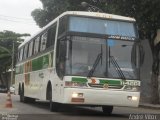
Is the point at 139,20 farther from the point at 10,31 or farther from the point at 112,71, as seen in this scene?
the point at 10,31

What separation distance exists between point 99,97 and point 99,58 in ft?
4.49

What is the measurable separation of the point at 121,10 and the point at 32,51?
274 inches

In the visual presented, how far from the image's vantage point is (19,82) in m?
29.9

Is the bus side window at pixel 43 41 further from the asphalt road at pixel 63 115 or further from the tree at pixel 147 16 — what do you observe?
the tree at pixel 147 16

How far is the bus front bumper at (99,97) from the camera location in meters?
17.0

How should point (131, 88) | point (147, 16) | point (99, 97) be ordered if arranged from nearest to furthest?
point (99, 97)
point (131, 88)
point (147, 16)

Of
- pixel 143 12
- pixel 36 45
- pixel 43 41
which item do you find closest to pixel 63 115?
pixel 43 41

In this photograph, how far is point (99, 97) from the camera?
17125 millimetres

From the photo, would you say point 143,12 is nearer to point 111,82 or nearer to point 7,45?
point 111,82

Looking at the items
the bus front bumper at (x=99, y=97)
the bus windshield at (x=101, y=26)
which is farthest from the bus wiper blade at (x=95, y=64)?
the bus windshield at (x=101, y=26)

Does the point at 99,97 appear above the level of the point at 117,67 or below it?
below

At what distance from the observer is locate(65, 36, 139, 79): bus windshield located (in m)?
17.1

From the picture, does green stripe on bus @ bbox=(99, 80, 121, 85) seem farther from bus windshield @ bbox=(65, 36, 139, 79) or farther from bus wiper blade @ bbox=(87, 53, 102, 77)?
bus wiper blade @ bbox=(87, 53, 102, 77)

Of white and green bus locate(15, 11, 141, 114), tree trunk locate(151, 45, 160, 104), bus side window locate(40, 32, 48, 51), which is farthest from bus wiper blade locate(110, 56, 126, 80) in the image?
tree trunk locate(151, 45, 160, 104)
